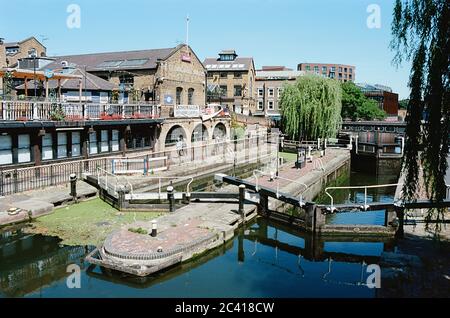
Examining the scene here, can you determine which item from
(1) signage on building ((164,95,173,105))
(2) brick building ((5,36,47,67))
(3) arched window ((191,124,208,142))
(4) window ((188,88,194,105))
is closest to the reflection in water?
(1) signage on building ((164,95,173,105))

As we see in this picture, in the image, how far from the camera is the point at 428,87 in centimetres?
984

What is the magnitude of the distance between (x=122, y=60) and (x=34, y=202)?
19.8 metres

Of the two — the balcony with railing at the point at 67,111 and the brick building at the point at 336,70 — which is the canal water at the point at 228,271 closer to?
the balcony with railing at the point at 67,111

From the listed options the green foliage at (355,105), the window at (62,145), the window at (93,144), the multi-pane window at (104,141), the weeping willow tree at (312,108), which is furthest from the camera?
the green foliage at (355,105)

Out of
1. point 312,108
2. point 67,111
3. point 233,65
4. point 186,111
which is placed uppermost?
point 233,65

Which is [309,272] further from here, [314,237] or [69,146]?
[69,146]

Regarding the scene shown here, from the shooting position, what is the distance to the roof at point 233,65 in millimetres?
59312

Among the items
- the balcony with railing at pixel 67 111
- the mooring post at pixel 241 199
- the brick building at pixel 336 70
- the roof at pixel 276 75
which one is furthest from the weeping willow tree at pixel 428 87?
the brick building at pixel 336 70

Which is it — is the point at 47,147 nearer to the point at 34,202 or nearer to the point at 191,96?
the point at 34,202

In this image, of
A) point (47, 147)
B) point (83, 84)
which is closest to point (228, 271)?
point (47, 147)

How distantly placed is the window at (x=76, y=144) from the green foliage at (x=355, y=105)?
180ft

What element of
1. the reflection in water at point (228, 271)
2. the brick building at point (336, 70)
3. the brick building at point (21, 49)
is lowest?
A: the reflection in water at point (228, 271)

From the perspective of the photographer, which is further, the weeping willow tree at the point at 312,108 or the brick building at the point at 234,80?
the brick building at the point at 234,80

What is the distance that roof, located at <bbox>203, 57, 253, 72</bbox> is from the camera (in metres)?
59.3
